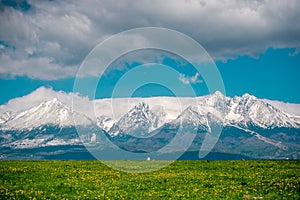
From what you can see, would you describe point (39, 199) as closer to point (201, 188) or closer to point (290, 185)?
point (201, 188)

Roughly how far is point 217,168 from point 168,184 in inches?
530

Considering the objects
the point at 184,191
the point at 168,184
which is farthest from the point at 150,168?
the point at 184,191

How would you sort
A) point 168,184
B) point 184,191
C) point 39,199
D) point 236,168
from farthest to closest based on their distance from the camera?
1. point 236,168
2. point 168,184
3. point 184,191
4. point 39,199

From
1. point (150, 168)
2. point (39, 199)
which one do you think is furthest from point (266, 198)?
point (150, 168)

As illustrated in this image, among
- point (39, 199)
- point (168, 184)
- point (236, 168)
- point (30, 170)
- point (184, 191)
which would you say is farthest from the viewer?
point (236, 168)

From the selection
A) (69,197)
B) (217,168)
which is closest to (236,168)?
(217,168)

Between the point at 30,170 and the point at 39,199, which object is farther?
the point at 30,170

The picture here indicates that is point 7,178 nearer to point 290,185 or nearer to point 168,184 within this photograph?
point 168,184

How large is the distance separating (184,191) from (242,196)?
14.7 feet

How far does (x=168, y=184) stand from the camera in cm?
3086

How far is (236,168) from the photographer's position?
42.1m

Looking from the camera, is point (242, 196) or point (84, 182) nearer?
point (242, 196)

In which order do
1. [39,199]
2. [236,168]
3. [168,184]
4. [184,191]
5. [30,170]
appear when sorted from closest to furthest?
[39,199], [184,191], [168,184], [30,170], [236,168]

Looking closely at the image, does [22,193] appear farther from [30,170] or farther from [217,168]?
[217,168]
